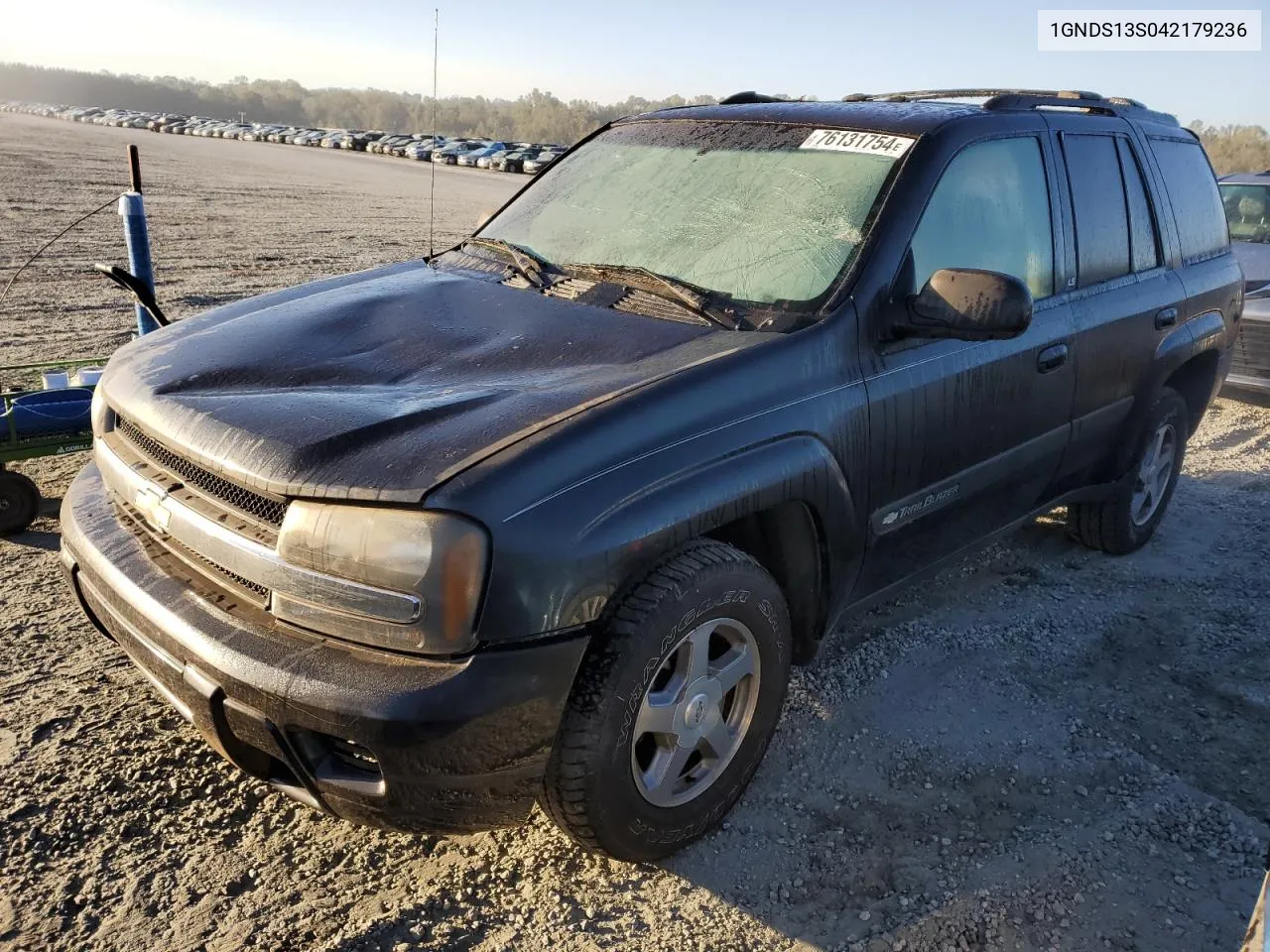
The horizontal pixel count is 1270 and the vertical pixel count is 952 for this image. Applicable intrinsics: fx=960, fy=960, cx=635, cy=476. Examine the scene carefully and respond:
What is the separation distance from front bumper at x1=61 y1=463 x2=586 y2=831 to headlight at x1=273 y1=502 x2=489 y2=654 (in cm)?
5

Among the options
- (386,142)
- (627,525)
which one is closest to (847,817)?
(627,525)

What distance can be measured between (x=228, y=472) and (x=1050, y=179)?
290 cm

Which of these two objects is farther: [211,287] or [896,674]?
[211,287]

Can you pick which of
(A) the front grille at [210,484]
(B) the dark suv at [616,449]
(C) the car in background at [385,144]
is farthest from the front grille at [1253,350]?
(C) the car in background at [385,144]

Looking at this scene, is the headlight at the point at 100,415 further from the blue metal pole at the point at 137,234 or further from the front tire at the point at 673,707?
the blue metal pole at the point at 137,234

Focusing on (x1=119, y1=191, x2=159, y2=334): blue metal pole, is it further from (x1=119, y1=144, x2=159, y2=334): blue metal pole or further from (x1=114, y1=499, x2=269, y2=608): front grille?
(x1=114, y1=499, x2=269, y2=608): front grille

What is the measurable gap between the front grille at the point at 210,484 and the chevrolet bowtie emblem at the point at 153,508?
0.24 feet

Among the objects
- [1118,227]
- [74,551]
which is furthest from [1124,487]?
→ [74,551]

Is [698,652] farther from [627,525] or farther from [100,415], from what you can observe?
[100,415]

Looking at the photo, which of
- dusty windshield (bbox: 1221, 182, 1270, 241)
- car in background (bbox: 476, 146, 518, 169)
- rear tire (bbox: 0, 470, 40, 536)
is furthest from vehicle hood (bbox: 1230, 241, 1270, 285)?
car in background (bbox: 476, 146, 518, 169)

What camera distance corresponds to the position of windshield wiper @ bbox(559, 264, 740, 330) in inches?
105

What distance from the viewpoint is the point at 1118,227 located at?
3.78 metres

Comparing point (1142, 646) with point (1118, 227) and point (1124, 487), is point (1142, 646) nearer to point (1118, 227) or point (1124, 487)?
point (1124, 487)

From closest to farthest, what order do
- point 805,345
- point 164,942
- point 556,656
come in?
point 556,656, point 164,942, point 805,345
